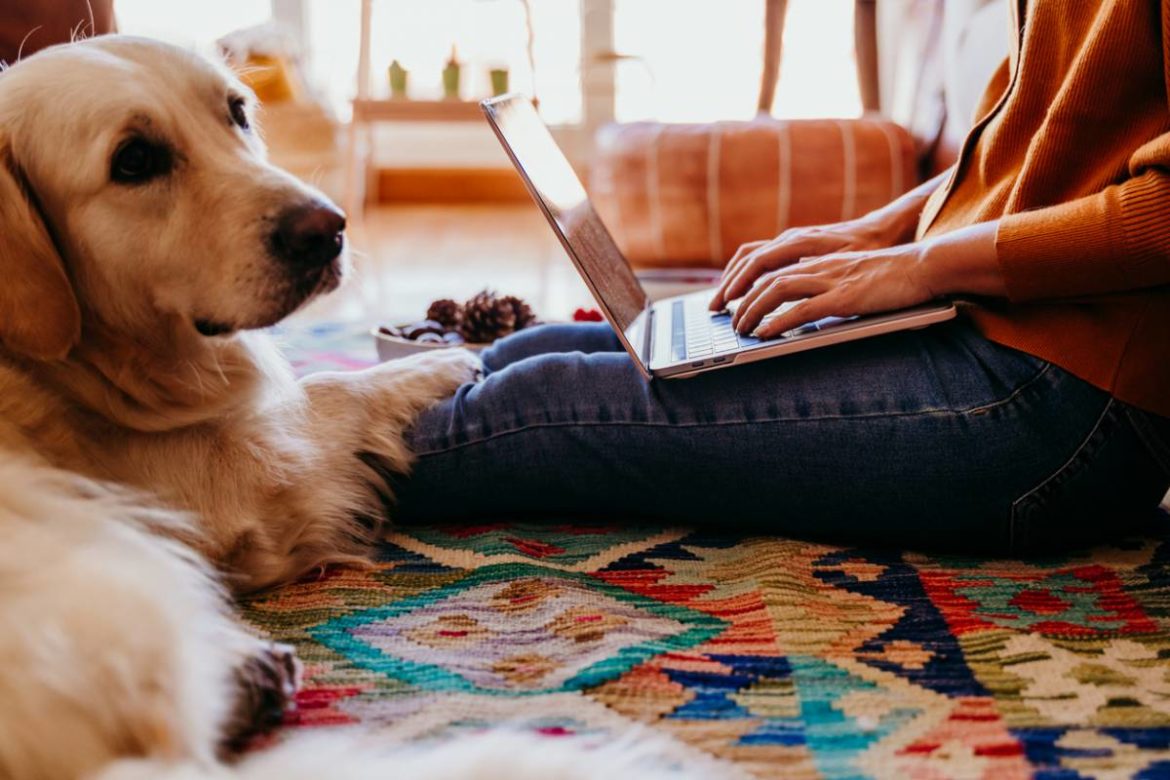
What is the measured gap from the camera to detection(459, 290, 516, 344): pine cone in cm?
176

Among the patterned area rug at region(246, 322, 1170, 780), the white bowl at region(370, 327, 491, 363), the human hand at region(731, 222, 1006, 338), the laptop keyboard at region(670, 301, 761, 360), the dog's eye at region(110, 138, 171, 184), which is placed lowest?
the patterned area rug at region(246, 322, 1170, 780)

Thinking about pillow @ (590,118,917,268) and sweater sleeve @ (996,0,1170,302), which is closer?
sweater sleeve @ (996,0,1170,302)

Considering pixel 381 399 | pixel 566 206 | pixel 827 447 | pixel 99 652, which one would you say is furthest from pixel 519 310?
pixel 99 652

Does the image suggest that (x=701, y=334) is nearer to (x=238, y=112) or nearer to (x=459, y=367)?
(x=459, y=367)

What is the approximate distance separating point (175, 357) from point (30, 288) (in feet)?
0.56

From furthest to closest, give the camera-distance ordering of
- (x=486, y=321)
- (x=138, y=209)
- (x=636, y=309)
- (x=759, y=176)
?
(x=759, y=176) → (x=486, y=321) → (x=636, y=309) → (x=138, y=209)

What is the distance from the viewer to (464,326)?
1.77 m

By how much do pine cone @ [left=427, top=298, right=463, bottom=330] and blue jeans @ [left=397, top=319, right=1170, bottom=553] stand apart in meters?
0.47

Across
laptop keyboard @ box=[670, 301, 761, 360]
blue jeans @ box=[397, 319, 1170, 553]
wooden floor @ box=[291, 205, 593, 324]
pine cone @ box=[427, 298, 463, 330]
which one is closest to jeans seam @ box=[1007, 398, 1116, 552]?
blue jeans @ box=[397, 319, 1170, 553]

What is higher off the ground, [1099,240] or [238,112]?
[238,112]

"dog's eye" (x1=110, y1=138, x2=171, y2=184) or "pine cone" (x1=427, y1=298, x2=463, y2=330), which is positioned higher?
"dog's eye" (x1=110, y1=138, x2=171, y2=184)

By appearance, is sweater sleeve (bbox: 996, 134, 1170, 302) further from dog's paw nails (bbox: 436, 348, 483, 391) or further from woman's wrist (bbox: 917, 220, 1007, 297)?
dog's paw nails (bbox: 436, 348, 483, 391)

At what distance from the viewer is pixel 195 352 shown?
46.7 inches

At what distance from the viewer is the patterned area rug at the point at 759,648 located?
852 millimetres
